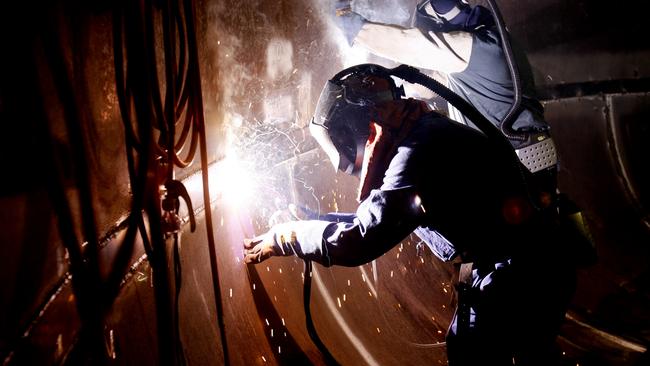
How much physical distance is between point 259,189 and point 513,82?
6.69 ft

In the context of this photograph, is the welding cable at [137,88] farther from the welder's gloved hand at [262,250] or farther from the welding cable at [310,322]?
the welding cable at [310,322]

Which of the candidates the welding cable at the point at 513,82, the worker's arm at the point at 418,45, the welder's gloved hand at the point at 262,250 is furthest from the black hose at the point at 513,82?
the welder's gloved hand at the point at 262,250

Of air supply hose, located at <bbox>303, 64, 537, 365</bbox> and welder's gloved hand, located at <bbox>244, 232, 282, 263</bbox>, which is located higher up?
air supply hose, located at <bbox>303, 64, 537, 365</bbox>

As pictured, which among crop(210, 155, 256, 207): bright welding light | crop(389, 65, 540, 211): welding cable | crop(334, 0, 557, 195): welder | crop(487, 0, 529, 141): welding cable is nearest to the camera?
crop(389, 65, 540, 211): welding cable

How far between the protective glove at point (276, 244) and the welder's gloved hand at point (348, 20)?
1942mm

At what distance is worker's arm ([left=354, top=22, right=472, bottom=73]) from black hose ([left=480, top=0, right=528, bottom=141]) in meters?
Result: 0.23

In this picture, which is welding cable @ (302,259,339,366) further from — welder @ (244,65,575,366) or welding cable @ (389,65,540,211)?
welding cable @ (389,65,540,211)

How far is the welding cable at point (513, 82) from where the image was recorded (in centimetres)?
289

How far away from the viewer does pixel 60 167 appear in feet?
3.52

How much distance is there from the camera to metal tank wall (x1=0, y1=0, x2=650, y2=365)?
1.00 meters

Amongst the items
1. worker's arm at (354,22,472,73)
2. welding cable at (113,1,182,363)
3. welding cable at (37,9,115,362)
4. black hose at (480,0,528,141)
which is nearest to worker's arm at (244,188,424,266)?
welding cable at (113,1,182,363)

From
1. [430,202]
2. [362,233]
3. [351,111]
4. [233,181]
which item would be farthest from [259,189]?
[430,202]

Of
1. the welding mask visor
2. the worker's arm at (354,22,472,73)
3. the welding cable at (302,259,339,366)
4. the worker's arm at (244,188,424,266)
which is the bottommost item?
the welding cable at (302,259,339,366)

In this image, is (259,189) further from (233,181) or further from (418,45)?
(418,45)
